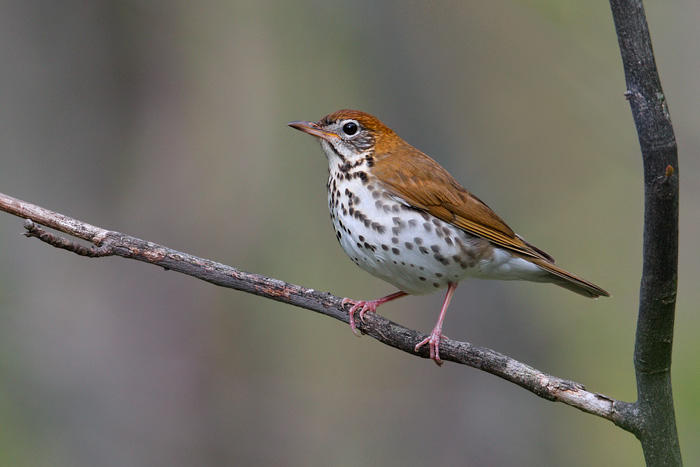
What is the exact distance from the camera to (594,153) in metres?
8.39

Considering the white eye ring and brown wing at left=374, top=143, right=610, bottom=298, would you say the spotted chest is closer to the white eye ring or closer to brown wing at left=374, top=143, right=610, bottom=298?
brown wing at left=374, top=143, right=610, bottom=298

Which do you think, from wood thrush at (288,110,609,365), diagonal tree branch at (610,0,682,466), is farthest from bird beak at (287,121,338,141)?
diagonal tree branch at (610,0,682,466)

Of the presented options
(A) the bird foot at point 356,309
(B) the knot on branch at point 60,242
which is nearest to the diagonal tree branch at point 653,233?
(A) the bird foot at point 356,309

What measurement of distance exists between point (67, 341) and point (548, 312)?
181 inches

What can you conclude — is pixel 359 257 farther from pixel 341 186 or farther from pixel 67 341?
pixel 67 341

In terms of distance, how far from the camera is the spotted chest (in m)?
4.43

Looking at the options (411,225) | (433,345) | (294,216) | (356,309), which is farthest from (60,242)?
(294,216)

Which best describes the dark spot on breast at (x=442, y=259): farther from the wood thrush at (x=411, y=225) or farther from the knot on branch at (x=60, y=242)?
the knot on branch at (x=60, y=242)

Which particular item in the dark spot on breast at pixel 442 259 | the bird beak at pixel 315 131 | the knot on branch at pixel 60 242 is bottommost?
the knot on branch at pixel 60 242

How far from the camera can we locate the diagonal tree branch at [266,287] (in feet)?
10.7

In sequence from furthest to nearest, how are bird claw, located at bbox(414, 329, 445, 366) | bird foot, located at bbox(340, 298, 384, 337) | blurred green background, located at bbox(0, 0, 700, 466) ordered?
blurred green background, located at bbox(0, 0, 700, 466) → bird foot, located at bbox(340, 298, 384, 337) → bird claw, located at bbox(414, 329, 445, 366)

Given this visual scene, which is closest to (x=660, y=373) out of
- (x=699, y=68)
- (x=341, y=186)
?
(x=341, y=186)

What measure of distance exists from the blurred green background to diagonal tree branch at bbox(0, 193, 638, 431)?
8.49 feet

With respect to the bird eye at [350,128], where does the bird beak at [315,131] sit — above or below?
below
